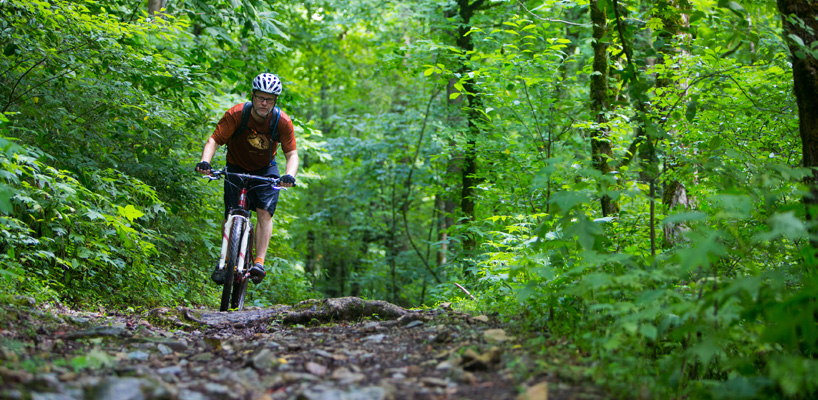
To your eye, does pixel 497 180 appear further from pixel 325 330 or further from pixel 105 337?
pixel 105 337

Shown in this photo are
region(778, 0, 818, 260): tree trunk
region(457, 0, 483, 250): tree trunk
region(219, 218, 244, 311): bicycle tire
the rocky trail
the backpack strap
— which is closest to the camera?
the rocky trail

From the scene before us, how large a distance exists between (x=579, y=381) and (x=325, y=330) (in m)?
2.23

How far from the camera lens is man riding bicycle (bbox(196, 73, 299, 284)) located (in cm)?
554

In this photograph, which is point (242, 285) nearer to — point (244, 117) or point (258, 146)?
point (258, 146)

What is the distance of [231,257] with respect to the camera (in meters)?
5.49

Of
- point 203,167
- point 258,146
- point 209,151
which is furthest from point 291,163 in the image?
point 203,167

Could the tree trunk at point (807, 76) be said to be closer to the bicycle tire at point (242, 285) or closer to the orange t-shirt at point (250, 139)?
the orange t-shirt at point (250, 139)

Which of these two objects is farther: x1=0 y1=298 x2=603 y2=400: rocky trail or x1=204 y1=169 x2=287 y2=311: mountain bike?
x1=204 y1=169 x2=287 y2=311: mountain bike

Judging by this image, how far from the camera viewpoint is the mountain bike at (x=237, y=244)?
5492 millimetres

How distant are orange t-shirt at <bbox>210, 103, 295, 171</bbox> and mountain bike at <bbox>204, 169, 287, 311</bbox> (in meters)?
0.24

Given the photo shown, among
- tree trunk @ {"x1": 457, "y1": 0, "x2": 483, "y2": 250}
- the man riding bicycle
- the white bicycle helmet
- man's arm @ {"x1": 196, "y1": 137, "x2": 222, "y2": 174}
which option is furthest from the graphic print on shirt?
tree trunk @ {"x1": 457, "y1": 0, "x2": 483, "y2": 250}

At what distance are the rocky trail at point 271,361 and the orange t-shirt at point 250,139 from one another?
2074 millimetres

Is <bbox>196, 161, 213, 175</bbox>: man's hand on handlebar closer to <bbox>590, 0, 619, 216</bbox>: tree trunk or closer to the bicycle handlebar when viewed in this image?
the bicycle handlebar

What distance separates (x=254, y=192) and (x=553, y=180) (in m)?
3.89
